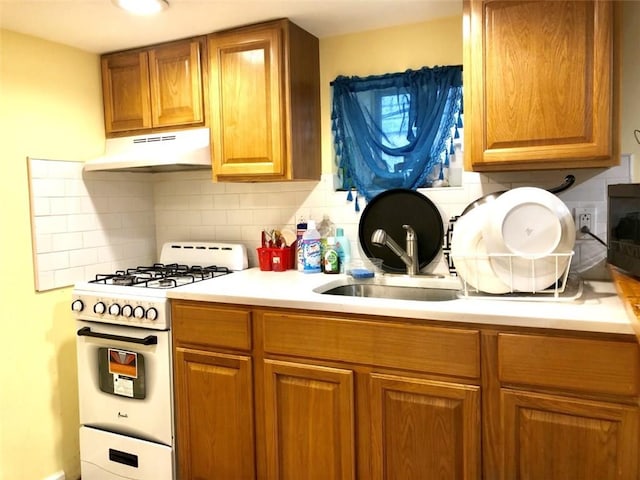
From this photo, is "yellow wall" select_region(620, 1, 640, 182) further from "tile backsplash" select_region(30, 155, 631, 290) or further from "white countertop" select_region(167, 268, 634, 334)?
"white countertop" select_region(167, 268, 634, 334)

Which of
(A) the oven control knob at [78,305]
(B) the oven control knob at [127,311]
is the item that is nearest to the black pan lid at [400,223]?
(B) the oven control knob at [127,311]

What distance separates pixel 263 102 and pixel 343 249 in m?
0.78

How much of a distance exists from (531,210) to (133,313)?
1.60 metres

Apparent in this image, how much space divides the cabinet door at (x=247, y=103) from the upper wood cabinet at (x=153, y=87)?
0.14m

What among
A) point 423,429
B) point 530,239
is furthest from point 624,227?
point 423,429

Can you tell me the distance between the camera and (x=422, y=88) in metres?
2.27

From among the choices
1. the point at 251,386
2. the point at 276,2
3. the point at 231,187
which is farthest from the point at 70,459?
the point at 276,2

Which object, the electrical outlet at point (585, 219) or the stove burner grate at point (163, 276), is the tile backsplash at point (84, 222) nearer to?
the stove burner grate at point (163, 276)

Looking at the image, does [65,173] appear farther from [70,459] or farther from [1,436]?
[70,459]

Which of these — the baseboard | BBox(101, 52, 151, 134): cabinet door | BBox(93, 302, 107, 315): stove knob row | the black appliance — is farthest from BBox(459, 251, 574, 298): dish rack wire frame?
the baseboard

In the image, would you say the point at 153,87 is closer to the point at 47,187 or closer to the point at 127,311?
the point at 47,187

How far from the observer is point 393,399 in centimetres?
173

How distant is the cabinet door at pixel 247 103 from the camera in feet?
7.31

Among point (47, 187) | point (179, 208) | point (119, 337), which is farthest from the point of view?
point (179, 208)
